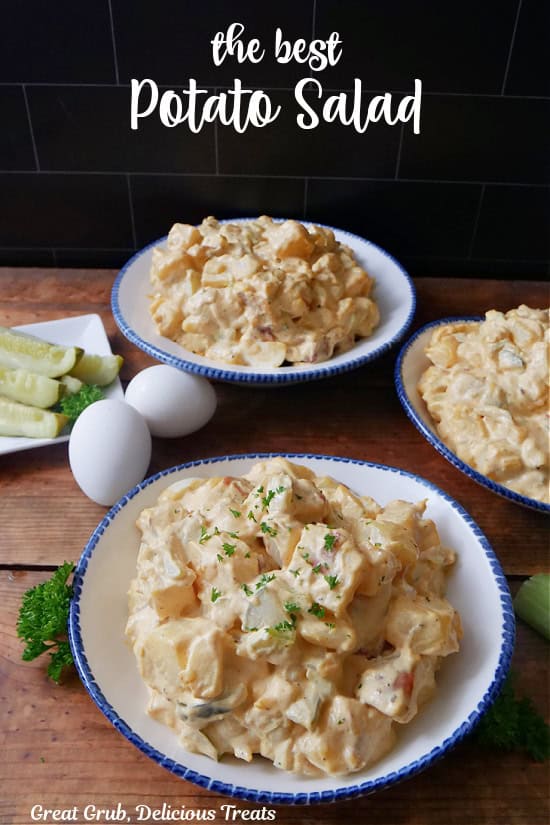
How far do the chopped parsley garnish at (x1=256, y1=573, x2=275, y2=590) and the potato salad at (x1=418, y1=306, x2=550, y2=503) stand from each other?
0.58 m

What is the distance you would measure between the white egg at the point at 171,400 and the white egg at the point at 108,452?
0.32 ft

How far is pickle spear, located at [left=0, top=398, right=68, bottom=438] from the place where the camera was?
5.41ft

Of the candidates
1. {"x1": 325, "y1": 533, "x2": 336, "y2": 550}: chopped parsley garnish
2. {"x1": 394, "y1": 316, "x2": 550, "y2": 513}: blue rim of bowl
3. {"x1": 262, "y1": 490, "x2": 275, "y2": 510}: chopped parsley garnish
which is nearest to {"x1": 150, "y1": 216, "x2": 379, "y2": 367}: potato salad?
{"x1": 394, "y1": 316, "x2": 550, "y2": 513}: blue rim of bowl

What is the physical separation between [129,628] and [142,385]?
654mm

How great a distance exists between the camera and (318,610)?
1079 mm

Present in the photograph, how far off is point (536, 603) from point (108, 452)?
0.85 metres

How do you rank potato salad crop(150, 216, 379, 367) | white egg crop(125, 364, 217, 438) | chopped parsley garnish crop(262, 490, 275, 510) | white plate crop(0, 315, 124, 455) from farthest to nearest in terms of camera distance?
white plate crop(0, 315, 124, 455) → potato salad crop(150, 216, 379, 367) → white egg crop(125, 364, 217, 438) → chopped parsley garnish crop(262, 490, 275, 510)

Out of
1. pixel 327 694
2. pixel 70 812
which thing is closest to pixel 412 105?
pixel 327 694

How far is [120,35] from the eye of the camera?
1981 mm

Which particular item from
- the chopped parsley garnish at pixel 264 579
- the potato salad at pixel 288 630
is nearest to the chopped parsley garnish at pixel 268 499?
the potato salad at pixel 288 630

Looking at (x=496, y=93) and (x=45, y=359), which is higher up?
(x=496, y=93)

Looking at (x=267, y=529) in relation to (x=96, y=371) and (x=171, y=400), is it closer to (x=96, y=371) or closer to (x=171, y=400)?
(x=171, y=400)

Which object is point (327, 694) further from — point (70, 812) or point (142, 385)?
point (142, 385)

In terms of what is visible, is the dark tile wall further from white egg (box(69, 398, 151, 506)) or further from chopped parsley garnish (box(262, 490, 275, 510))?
chopped parsley garnish (box(262, 490, 275, 510))
